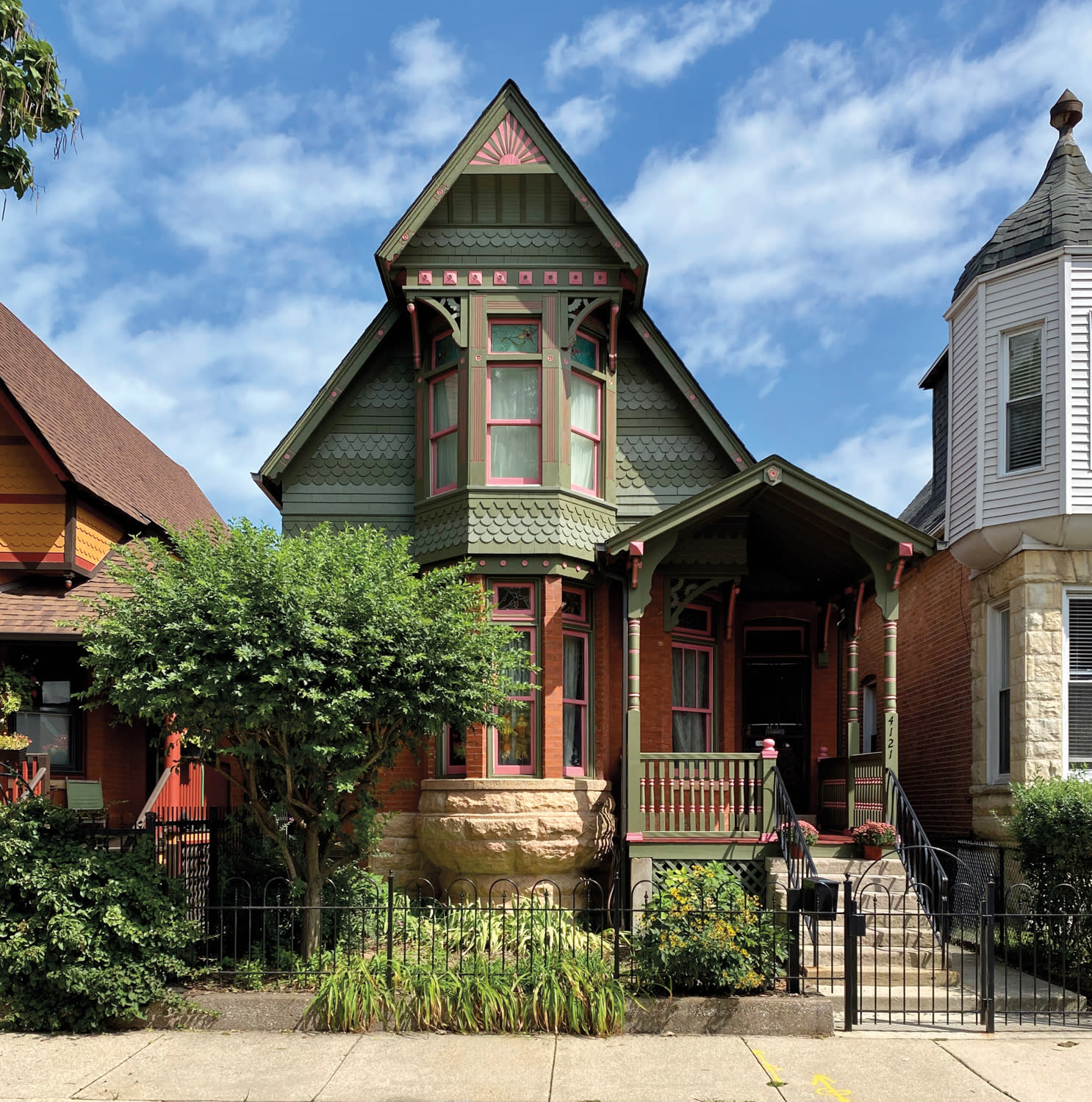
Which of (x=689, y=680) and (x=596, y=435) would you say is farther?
(x=689, y=680)

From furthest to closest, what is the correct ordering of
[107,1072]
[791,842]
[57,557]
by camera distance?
[57,557]
[791,842]
[107,1072]

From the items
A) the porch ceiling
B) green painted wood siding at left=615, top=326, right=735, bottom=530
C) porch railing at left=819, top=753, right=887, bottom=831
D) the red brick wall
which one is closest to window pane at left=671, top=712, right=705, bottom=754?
porch railing at left=819, top=753, right=887, bottom=831

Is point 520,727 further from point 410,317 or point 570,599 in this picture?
point 410,317

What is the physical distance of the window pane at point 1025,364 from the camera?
14641mm

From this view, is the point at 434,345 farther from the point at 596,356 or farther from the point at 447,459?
the point at 596,356

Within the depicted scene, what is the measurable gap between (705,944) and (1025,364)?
9.13 m

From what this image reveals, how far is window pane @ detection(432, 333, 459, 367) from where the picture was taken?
→ 1535cm

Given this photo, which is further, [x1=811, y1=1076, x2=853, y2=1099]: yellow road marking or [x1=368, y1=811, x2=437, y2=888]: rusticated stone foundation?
[x1=368, y1=811, x2=437, y2=888]: rusticated stone foundation

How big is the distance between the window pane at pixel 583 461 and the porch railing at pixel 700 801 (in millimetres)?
3863

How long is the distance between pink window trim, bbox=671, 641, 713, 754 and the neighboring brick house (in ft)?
26.4

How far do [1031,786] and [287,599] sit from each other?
835 cm

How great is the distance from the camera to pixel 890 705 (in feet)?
44.0

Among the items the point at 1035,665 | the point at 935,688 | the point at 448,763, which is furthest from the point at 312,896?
the point at 935,688

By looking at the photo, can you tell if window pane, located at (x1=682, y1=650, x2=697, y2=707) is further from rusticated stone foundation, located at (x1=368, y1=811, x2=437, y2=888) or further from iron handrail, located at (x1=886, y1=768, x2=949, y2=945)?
rusticated stone foundation, located at (x1=368, y1=811, x2=437, y2=888)
